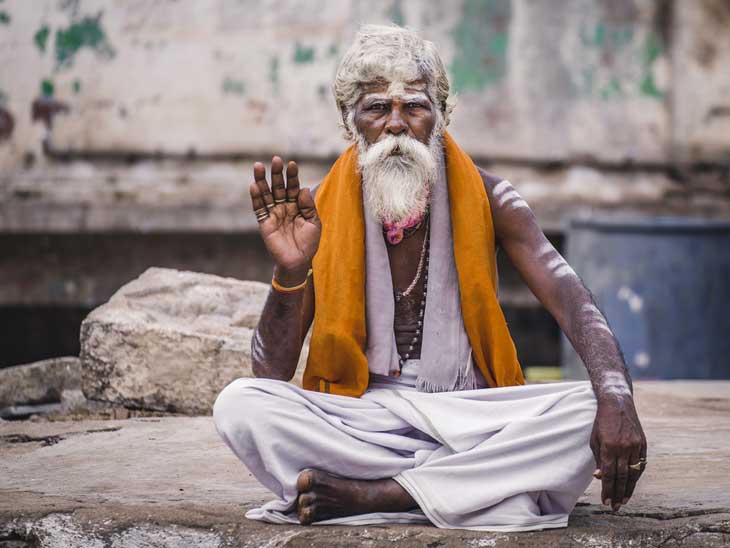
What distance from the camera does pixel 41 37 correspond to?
27.2ft

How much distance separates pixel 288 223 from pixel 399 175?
1.32 ft

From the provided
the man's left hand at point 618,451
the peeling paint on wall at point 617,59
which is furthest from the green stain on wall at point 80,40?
the man's left hand at point 618,451

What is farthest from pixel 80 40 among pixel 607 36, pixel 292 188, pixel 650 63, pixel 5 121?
pixel 292 188

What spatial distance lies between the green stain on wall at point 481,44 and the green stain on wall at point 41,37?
288 centimetres

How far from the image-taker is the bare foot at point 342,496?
3129 mm

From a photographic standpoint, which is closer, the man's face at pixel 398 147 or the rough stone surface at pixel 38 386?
the man's face at pixel 398 147

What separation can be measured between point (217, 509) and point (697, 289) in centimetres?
492

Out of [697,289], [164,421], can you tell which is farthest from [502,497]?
[697,289]

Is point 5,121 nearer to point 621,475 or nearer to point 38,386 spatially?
point 38,386

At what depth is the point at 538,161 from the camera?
27.1 feet

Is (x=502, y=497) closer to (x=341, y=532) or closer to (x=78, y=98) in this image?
(x=341, y=532)

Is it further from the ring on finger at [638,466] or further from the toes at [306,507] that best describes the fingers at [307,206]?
the ring on finger at [638,466]

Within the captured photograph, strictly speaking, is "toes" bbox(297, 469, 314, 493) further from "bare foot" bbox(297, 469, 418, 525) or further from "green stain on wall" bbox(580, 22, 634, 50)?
"green stain on wall" bbox(580, 22, 634, 50)

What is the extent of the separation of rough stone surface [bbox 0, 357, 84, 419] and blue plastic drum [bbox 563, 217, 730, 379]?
3.15 meters
